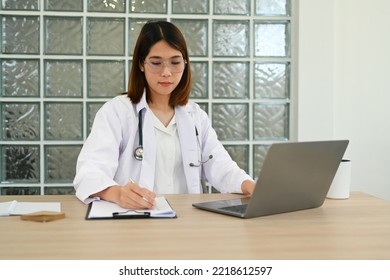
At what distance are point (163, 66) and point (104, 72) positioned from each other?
1.20m

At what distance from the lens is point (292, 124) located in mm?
3480

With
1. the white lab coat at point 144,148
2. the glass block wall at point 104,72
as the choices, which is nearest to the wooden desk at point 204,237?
the white lab coat at point 144,148

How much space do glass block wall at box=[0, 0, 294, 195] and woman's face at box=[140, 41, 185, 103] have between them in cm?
108

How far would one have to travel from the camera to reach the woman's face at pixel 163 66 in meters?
2.28

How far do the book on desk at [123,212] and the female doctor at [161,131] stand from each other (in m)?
0.49

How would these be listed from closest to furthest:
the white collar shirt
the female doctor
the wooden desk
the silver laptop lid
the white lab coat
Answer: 1. the wooden desk
2. the silver laptop lid
3. the white lab coat
4. the female doctor
5. the white collar shirt

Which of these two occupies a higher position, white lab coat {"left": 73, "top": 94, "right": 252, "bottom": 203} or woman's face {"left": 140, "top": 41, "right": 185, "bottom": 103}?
woman's face {"left": 140, "top": 41, "right": 185, "bottom": 103}

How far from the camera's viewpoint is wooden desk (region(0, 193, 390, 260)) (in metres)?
1.07

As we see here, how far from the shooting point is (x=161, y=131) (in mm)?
2363

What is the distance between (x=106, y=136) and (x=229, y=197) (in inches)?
23.1

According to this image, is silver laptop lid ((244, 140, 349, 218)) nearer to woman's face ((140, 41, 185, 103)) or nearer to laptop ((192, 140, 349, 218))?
laptop ((192, 140, 349, 218))

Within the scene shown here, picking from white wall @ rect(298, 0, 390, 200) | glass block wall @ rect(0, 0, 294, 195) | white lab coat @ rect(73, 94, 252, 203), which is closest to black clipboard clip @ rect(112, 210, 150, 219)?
white lab coat @ rect(73, 94, 252, 203)
